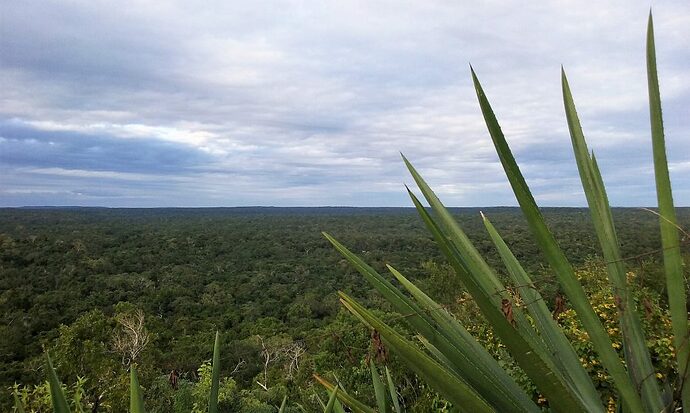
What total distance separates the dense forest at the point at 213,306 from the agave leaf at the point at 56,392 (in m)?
0.05

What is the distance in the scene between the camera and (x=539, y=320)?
999mm

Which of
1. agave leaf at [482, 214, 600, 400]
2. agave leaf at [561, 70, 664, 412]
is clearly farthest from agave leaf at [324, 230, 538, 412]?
agave leaf at [561, 70, 664, 412]

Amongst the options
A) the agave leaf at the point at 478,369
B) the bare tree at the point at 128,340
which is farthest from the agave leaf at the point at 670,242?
the bare tree at the point at 128,340

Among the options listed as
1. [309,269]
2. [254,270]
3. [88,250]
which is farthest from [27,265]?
[309,269]

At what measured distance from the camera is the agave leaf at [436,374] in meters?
0.71

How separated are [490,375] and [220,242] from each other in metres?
81.3

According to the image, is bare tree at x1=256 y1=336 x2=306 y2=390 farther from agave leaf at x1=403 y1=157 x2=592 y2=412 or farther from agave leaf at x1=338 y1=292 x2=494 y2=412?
agave leaf at x1=338 y1=292 x2=494 y2=412

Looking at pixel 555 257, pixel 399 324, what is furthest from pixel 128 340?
pixel 555 257

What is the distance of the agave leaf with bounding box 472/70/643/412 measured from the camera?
0.75 metres

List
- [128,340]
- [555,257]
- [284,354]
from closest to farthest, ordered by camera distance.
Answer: [555,257] < [128,340] < [284,354]

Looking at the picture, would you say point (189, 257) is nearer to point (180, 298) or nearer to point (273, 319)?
point (180, 298)

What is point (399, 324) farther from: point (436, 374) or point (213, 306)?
point (213, 306)

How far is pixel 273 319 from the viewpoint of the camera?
3534 centimetres

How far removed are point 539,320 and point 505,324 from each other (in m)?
0.39
